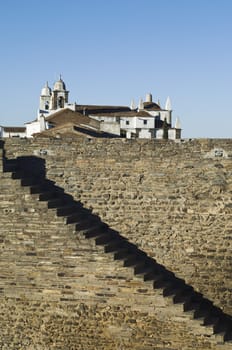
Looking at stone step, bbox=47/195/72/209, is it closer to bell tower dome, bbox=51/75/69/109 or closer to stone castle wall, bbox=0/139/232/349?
stone castle wall, bbox=0/139/232/349

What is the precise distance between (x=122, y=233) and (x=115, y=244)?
3.35 ft

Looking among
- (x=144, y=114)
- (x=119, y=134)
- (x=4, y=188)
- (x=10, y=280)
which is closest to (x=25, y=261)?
(x=10, y=280)

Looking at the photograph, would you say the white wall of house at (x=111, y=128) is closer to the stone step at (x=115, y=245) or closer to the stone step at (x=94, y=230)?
the stone step at (x=94, y=230)

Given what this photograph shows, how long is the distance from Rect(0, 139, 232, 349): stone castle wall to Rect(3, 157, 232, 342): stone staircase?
0.47 ft

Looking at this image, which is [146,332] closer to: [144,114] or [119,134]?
[119,134]

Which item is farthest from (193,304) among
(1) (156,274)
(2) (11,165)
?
(2) (11,165)

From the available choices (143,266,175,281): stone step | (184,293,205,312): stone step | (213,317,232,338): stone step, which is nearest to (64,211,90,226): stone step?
(143,266,175,281): stone step

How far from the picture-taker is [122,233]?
1092cm

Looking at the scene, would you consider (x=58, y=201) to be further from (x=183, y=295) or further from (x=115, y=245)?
(x=183, y=295)

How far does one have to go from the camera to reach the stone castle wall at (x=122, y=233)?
30.5 feet

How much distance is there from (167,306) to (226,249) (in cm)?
205

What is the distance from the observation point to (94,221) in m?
10.8

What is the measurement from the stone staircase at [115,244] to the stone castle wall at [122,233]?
14 centimetres

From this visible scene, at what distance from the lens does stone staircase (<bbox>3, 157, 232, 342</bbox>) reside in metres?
9.35
